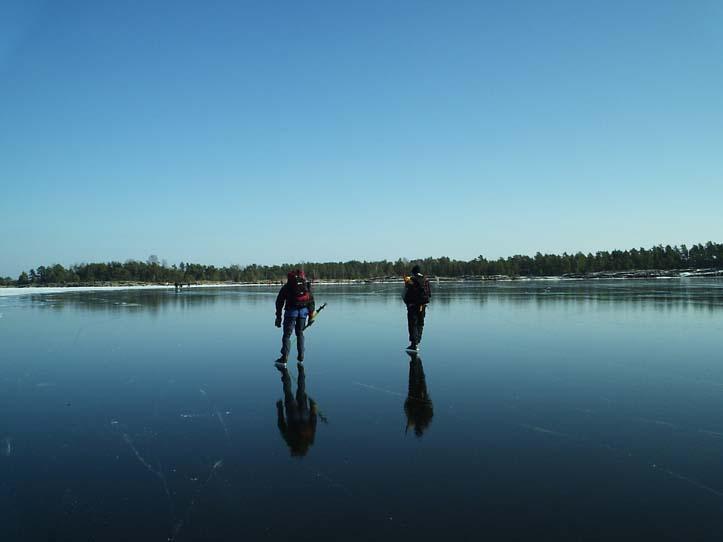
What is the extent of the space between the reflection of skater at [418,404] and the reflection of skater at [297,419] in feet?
3.49

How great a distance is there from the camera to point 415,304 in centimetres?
1077

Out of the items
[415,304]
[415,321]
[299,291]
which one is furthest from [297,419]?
[415,304]

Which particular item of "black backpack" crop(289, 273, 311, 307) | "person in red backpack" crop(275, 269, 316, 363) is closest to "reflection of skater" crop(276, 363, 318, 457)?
"person in red backpack" crop(275, 269, 316, 363)

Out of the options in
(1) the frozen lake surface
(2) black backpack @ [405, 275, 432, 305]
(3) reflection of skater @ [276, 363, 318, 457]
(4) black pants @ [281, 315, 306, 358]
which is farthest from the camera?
(2) black backpack @ [405, 275, 432, 305]

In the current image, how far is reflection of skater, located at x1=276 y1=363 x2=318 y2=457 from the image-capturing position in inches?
191

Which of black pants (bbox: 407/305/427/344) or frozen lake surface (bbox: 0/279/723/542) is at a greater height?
black pants (bbox: 407/305/427/344)

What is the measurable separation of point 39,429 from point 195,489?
2649mm

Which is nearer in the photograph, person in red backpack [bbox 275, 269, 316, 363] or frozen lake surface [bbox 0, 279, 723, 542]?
frozen lake surface [bbox 0, 279, 723, 542]

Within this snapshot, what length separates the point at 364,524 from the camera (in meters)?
3.25

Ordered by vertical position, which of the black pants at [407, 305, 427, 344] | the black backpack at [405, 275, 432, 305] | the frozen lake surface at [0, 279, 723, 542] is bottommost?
the frozen lake surface at [0, 279, 723, 542]

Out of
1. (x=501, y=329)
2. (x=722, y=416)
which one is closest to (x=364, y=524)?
(x=722, y=416)

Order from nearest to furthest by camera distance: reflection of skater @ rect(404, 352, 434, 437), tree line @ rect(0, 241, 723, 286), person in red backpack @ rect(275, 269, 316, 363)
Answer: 1. reflection of skater @ rect(404, 352, 434, 437)
2. person in red backpack @ rect(275, 269, 316, 363)
3. tree line @ rect(0, 241, 723, 286)

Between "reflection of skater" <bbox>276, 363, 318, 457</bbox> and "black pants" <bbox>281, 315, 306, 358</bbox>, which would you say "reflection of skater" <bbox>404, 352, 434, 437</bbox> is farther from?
"black pants" <bbox>281, 315, 306, 358</bbox>

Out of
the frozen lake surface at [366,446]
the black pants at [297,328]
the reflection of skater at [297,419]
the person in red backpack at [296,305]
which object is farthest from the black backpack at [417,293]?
the reflection of skater at [297,419]
